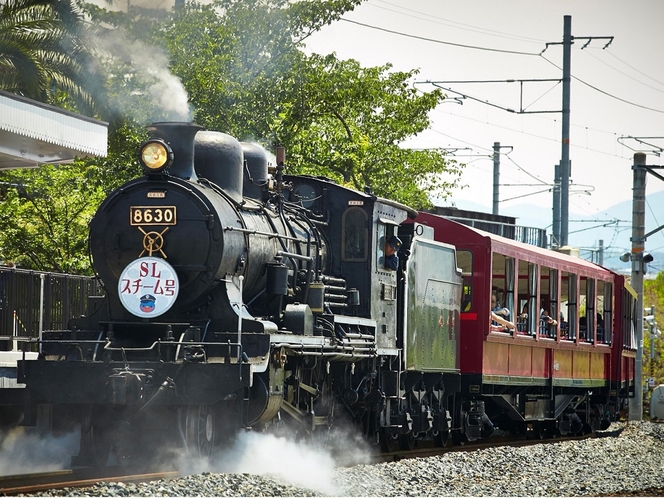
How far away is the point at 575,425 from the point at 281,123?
8.86 meters

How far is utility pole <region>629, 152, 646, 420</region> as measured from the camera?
26.2 metres

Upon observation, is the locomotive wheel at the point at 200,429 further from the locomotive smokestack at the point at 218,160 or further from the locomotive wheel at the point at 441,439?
the locomotive wheel at the point at 441,439

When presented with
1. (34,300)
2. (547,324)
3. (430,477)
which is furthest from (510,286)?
(34,300)

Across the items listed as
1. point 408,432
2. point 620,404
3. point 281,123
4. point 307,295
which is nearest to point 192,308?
point 307,295

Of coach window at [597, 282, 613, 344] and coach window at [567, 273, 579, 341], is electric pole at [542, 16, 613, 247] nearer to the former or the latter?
coach window at [597, 282, 613, 344]

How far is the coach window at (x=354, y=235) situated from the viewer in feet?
46.1

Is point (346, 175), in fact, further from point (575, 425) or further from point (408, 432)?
point (408, 432)

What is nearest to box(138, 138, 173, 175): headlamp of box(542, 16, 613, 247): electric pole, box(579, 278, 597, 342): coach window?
box(579, 278, 597, 342): coach window

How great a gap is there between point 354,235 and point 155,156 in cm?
334

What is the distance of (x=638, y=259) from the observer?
2691cm

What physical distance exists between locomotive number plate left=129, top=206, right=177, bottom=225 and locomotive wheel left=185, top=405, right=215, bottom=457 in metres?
2.03

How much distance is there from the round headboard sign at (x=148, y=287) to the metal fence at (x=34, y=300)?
15.9 feet

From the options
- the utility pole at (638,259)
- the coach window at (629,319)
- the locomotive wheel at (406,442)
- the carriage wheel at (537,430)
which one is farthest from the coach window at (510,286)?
the utility pole at (638,259)

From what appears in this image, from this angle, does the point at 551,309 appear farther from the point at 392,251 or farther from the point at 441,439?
the point at 392,251
